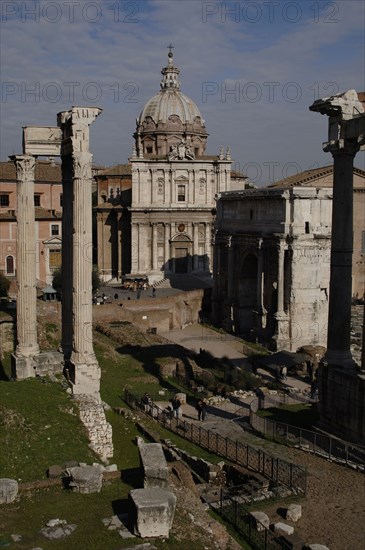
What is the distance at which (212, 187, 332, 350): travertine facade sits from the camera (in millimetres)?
37250

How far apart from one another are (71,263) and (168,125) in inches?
1749

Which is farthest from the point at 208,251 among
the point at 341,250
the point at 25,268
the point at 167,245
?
the point at 341,250

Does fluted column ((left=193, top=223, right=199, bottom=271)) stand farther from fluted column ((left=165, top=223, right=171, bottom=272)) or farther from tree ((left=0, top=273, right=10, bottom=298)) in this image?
tree ((left=0, top=273, right=10, bottom=298))

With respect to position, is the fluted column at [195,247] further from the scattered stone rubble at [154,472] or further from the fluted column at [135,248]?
the scattered stone rubble at [154,472]

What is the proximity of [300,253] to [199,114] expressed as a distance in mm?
31038

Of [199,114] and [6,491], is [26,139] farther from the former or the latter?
[199,114]

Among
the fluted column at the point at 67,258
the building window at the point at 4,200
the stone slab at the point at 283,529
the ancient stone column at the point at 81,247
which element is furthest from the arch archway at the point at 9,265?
the stone slab at the point at 283,529

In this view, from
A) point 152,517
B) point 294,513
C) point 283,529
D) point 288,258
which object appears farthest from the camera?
point 288,258

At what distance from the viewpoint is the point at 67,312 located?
20344mm

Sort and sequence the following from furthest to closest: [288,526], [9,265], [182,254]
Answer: [182,254] < [9,265] < [288,526]

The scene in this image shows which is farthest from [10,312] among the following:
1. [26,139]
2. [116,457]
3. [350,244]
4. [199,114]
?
[199,114]

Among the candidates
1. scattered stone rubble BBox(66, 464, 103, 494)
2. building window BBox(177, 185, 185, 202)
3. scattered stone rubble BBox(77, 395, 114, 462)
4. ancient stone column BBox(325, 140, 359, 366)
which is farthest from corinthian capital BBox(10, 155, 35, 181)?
building window BBox(177, 185, 185, 202)

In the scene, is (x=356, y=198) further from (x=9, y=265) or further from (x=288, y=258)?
(x=9, y=265)

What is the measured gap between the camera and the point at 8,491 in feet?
38.8
